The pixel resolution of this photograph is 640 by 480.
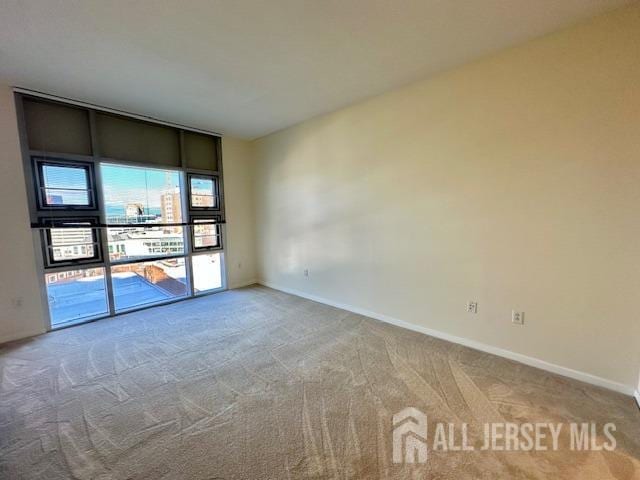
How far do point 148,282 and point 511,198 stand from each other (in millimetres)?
4787

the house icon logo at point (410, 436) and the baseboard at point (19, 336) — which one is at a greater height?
the baseboard at point (19, 336)

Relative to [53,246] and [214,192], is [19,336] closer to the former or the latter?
[53,246]

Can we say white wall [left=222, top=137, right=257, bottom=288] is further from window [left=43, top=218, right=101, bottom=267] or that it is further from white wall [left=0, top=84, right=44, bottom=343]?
white wall [left=0, top=84, right=44, bottom=343]

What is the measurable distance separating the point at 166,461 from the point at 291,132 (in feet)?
13.4

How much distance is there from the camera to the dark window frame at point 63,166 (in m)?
3.08

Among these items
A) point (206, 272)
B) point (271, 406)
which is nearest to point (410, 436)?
point (271, 406)

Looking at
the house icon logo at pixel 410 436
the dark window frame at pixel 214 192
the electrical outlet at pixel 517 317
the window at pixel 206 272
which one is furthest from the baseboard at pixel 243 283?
the electrical outlet at pixel 517 317

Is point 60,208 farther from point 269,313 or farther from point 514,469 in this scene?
point 514,469

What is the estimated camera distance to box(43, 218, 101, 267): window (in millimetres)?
3191

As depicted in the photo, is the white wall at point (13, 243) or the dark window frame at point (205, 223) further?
the dark window frame at point (205, 223)

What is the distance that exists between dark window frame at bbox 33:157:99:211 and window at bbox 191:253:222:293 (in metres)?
1.57

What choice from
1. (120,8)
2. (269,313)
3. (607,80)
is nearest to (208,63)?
(120,8)

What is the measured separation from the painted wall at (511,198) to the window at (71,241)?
3.19m

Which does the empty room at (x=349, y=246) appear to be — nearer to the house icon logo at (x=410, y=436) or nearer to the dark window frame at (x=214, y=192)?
the house icon logo at (x=410, y=436)
